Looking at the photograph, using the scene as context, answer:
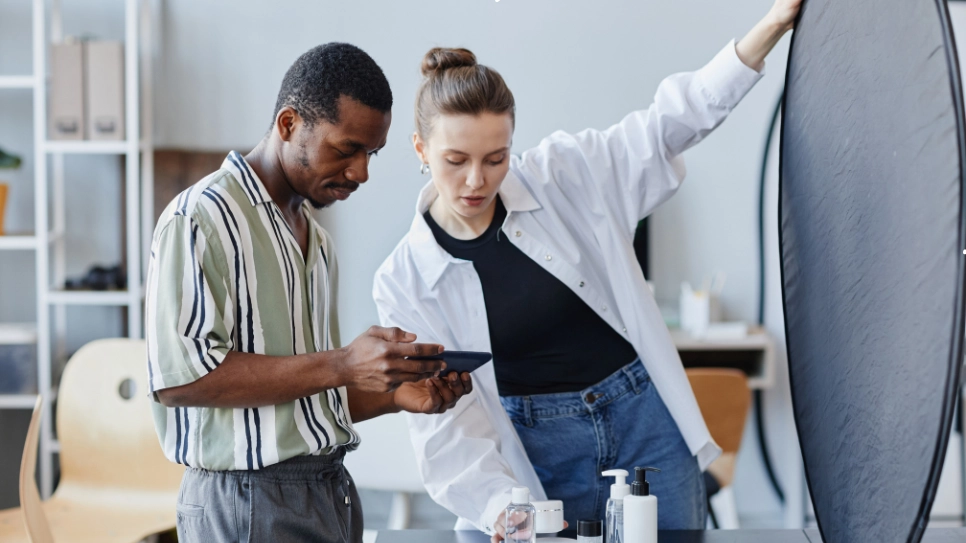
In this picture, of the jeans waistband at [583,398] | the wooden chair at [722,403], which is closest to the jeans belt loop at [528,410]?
the jeans waistband at [583,398]

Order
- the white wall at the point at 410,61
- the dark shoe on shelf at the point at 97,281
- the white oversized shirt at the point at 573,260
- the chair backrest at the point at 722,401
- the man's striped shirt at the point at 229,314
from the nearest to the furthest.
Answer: the man's striped shirt at the point at 229,314 → the white oversized shirt at the point at 573,260 → the chair backrest at the point at 722,401 → the dark shoe on shelf at the point at 97,281 → the white wall at the point at 410,61

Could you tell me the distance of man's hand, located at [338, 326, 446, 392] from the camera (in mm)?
989

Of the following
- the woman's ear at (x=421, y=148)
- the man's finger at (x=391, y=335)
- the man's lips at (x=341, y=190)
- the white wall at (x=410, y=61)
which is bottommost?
the man's finger at (x=391, y=335)

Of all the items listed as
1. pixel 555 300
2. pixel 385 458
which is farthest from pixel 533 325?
pixel 385 458

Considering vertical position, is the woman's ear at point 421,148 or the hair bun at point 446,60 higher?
the hair bun at point 446,60

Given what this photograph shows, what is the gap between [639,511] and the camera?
3.48ft

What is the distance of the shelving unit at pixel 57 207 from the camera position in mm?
2920

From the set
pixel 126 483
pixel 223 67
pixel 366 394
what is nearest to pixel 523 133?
pixel 223 67

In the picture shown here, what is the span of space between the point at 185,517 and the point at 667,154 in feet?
3.02

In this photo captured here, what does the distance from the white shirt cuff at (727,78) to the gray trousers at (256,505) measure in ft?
2.59

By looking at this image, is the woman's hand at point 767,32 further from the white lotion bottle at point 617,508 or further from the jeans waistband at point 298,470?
the jeans waistband at point 298,470

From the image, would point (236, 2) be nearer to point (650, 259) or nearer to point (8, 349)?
point (8, 349)

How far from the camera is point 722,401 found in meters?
2.51

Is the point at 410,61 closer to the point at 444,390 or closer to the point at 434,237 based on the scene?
the point at 434,237
